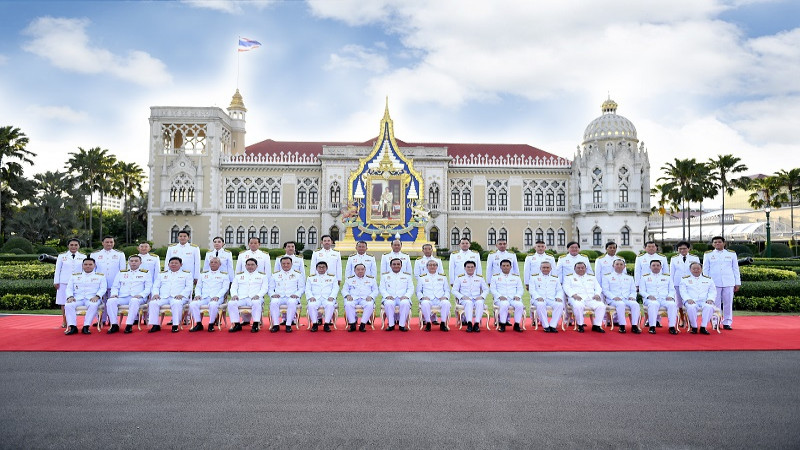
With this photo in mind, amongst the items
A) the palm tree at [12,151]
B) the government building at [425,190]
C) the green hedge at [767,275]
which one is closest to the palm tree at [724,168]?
the government building at [425,190]

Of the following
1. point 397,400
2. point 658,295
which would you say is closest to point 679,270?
point 658,295

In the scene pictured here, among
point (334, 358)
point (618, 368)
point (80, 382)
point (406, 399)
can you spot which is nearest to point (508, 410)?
point (406, 399)

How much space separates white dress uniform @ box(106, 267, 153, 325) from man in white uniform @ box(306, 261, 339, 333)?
3.56m

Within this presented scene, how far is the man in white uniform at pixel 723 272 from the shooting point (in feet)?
40.1

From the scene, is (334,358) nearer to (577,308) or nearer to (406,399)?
(406,399)

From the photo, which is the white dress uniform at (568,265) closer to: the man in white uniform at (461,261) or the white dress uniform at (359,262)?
the man in white uniform at (461,261)

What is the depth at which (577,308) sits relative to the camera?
11.3 m

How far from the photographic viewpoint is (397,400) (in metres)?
6.24

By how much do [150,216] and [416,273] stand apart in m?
39.6

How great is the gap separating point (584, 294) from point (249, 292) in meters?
7.69

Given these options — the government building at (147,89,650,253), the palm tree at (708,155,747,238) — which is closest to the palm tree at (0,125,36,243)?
the government building at (147,89,650,253)

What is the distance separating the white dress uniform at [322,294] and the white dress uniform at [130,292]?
3564 millimetres

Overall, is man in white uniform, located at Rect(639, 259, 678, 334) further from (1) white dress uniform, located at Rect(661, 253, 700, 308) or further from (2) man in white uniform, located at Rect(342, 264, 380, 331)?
(2) man in white uniform, located at Rect(342, 264, 380, 331)

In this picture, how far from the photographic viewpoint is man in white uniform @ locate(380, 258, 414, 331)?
1127cm
